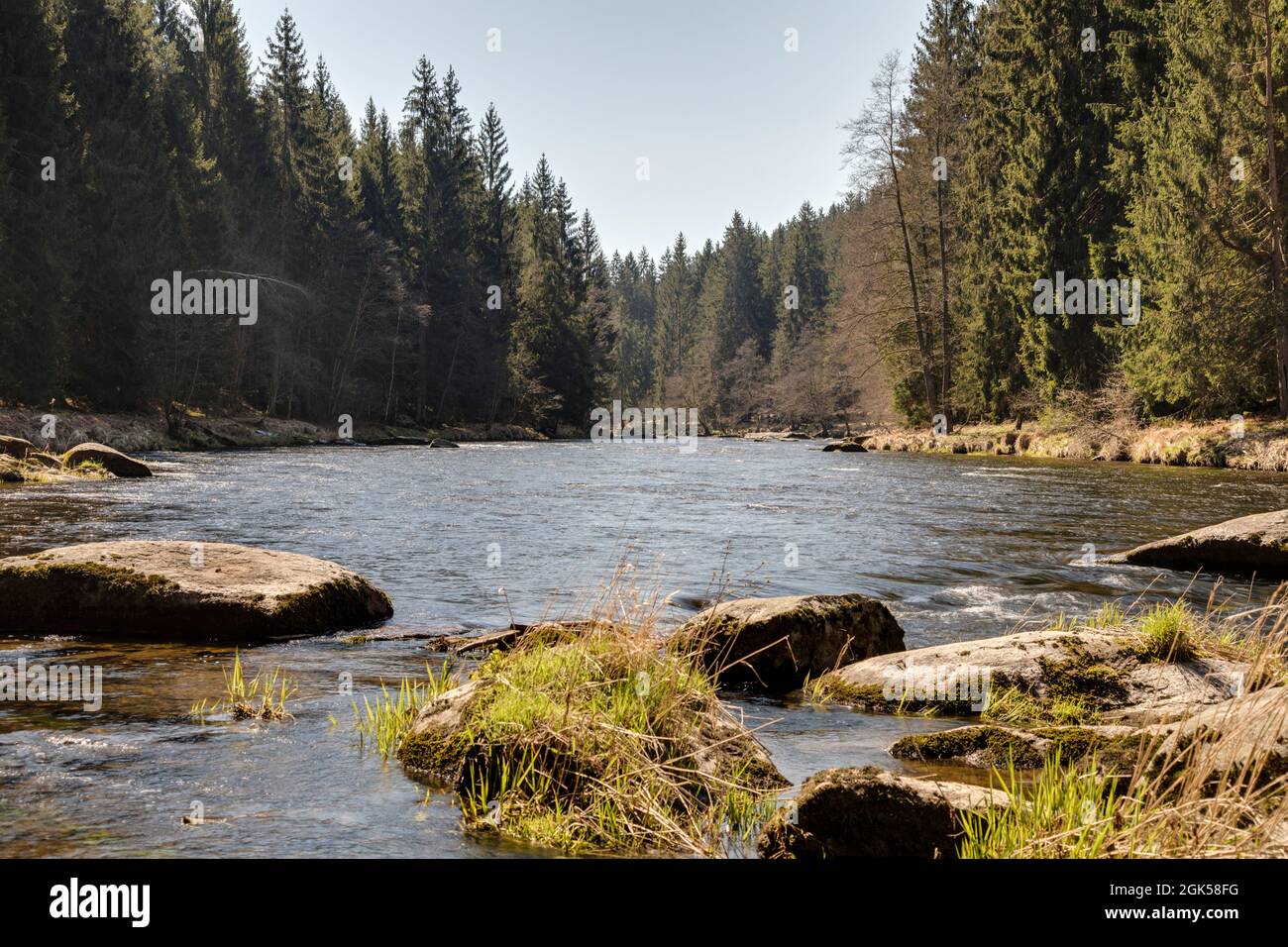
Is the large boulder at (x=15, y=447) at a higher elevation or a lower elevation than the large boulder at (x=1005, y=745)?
higher

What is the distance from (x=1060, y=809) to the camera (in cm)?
391

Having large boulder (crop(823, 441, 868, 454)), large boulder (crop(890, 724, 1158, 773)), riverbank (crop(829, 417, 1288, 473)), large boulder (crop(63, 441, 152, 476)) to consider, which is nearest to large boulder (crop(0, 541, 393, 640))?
large boulder (crop(890, 724, 1158, 773))

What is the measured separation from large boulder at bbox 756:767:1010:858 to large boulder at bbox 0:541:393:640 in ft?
18.3

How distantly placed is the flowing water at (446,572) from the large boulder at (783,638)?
55 cm

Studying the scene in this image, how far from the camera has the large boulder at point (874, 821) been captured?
3.84 meters

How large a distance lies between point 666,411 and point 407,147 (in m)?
49.8

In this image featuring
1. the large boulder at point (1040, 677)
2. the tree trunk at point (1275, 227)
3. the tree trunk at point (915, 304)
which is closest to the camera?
the large boulder at point (1040, 677)

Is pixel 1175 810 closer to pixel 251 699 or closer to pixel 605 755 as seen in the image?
pixel 605 755

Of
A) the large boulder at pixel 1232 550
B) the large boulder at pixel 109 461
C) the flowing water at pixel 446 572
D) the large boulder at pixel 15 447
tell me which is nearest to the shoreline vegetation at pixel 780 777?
the flowing water at pixel 446 572

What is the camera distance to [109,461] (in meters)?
23.7

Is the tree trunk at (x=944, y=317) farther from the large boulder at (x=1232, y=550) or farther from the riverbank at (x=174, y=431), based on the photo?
the large boulder at (x=1232, y=550)

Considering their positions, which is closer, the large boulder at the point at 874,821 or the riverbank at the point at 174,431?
the large boulder at the point at 874,821

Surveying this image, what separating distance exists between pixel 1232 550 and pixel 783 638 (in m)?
7.57
